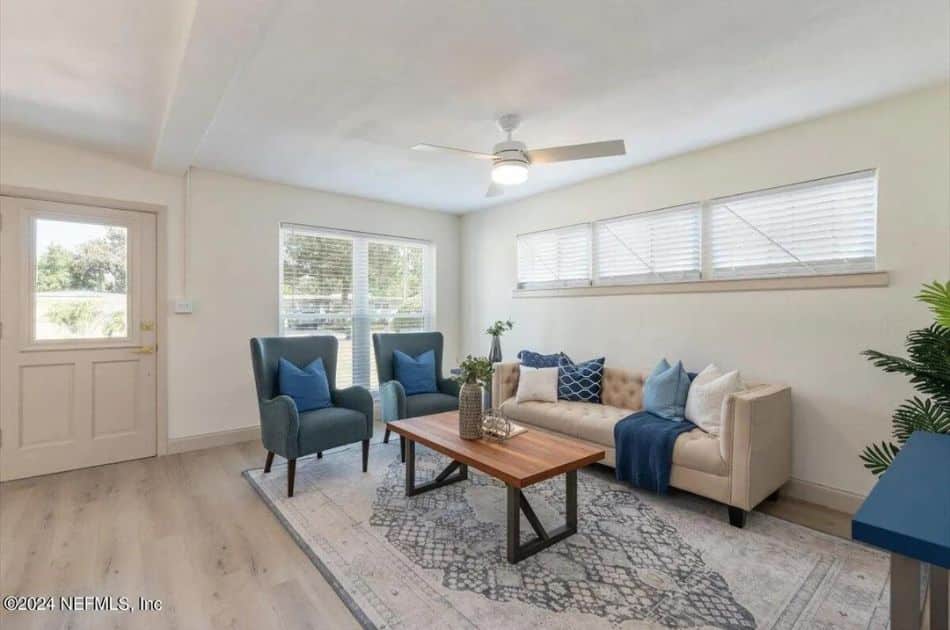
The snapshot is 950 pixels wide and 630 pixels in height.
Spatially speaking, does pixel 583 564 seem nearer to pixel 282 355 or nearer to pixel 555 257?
pixel 282 355

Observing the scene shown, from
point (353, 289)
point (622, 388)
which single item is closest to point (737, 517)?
point (622, 388)

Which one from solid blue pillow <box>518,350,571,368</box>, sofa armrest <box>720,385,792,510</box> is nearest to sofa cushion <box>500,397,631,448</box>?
solid blue pillow <box>518,350,571,368</box>

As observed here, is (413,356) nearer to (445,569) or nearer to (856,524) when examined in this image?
(445,569)

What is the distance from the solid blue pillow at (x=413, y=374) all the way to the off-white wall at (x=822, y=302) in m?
1.71

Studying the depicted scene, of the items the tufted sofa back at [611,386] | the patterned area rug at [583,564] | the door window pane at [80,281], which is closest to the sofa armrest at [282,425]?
the patterned area rug at [583,564]

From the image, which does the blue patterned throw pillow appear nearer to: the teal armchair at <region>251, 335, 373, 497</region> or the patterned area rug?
the patterned area rug

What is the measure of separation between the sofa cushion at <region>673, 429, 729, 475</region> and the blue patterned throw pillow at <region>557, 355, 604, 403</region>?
1033 millimetres

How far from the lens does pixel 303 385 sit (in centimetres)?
342

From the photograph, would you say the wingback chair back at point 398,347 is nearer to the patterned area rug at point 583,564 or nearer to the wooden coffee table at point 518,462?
the wooden coffee table at point 518,462

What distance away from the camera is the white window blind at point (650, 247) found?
3629mm

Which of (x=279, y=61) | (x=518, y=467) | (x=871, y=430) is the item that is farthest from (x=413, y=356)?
(x=871, y=430)

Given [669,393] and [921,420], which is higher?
[921,420]

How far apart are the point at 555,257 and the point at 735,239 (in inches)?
68.7

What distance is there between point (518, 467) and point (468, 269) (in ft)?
12.4
